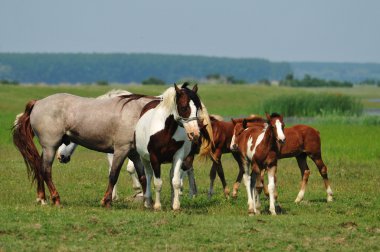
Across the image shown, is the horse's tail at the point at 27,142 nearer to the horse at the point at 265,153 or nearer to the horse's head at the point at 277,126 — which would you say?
the horse at the point at 265,153

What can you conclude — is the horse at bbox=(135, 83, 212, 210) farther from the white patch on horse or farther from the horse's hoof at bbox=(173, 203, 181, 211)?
the white patch on horse

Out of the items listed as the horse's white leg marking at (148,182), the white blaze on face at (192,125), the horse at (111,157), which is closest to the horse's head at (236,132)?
the horse's white leg marking at (148,182)

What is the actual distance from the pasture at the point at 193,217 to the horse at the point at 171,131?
81cm

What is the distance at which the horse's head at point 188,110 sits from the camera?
16.2m

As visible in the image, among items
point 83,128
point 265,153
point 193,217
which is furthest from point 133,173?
point 193,217

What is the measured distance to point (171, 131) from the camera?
1675cm

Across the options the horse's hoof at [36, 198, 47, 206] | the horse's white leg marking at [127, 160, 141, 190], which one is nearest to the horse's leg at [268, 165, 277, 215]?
the horse's white leg marking at [127, 160, 141, 190]

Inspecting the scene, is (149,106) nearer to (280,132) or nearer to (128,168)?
(128,168)

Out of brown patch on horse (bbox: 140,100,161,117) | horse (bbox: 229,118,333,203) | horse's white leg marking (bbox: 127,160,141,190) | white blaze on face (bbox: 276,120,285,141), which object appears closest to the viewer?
white blaze on face (bbox: 276,120,285,141)

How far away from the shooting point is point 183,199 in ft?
61.5

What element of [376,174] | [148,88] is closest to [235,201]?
[376,174]

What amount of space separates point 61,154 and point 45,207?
3.39 metres

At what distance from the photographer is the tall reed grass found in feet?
195

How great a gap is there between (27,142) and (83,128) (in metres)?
1.18
